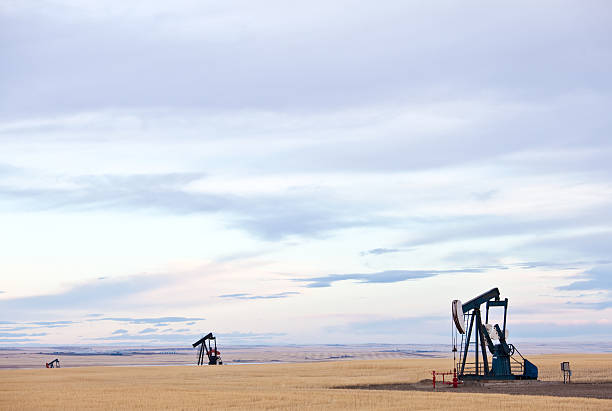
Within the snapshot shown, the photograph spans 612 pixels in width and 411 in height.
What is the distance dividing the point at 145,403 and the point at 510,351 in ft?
75.3

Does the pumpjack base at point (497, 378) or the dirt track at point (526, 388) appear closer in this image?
the dirt track at point (526, 388)

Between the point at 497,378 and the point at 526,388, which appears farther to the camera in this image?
the point at 497,378

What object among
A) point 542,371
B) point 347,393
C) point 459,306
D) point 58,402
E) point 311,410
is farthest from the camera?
point 542,371

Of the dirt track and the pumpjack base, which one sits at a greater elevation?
the pumpjack base

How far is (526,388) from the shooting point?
38969 mm

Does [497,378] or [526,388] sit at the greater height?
[497,378]

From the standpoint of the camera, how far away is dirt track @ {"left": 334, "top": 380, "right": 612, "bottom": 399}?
115ft

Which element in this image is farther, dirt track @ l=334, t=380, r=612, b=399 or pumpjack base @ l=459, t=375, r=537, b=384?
pumpjack base @ l=459, t=375, r=537, b=384

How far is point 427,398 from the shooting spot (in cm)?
3148

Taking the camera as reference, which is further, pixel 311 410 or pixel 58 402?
pixel 58 402

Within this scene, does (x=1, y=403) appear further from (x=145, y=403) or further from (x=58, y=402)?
(x=145, y=403)

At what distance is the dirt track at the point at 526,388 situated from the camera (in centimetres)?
3503

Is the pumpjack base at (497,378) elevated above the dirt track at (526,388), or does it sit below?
above

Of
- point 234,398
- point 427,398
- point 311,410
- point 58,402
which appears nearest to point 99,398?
point 58,402
